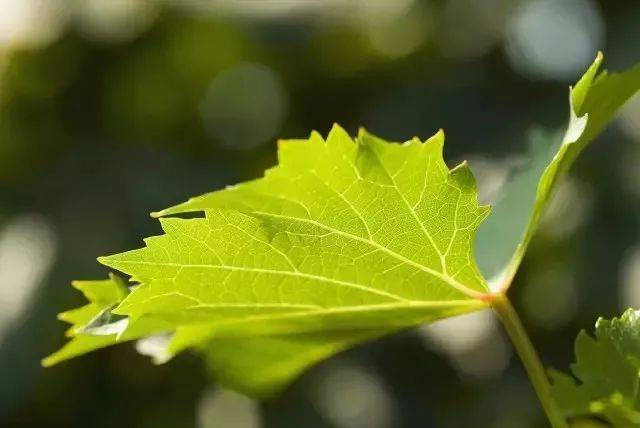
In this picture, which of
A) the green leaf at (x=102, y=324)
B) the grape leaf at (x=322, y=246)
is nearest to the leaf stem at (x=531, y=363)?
the grape leaf at (x=322, y=246)

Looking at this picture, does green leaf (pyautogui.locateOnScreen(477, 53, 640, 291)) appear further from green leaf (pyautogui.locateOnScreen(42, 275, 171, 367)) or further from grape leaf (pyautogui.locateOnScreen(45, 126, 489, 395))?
green leaf (pyautogui.locateOnScreen(42, 275, 171, 367))

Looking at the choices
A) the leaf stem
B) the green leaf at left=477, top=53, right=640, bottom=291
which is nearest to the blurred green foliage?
the green leaf at left=477, top=53, right=640, bottom=291

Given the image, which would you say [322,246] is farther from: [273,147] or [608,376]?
[273,147]

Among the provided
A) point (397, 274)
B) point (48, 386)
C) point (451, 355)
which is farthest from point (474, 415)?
point (397, 274)

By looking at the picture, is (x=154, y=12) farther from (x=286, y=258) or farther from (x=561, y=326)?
(x=286, y=258)

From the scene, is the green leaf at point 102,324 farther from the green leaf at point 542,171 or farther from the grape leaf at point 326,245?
the green leaf at point 542,171

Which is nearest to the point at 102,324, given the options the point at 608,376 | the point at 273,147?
the point at 608,376
